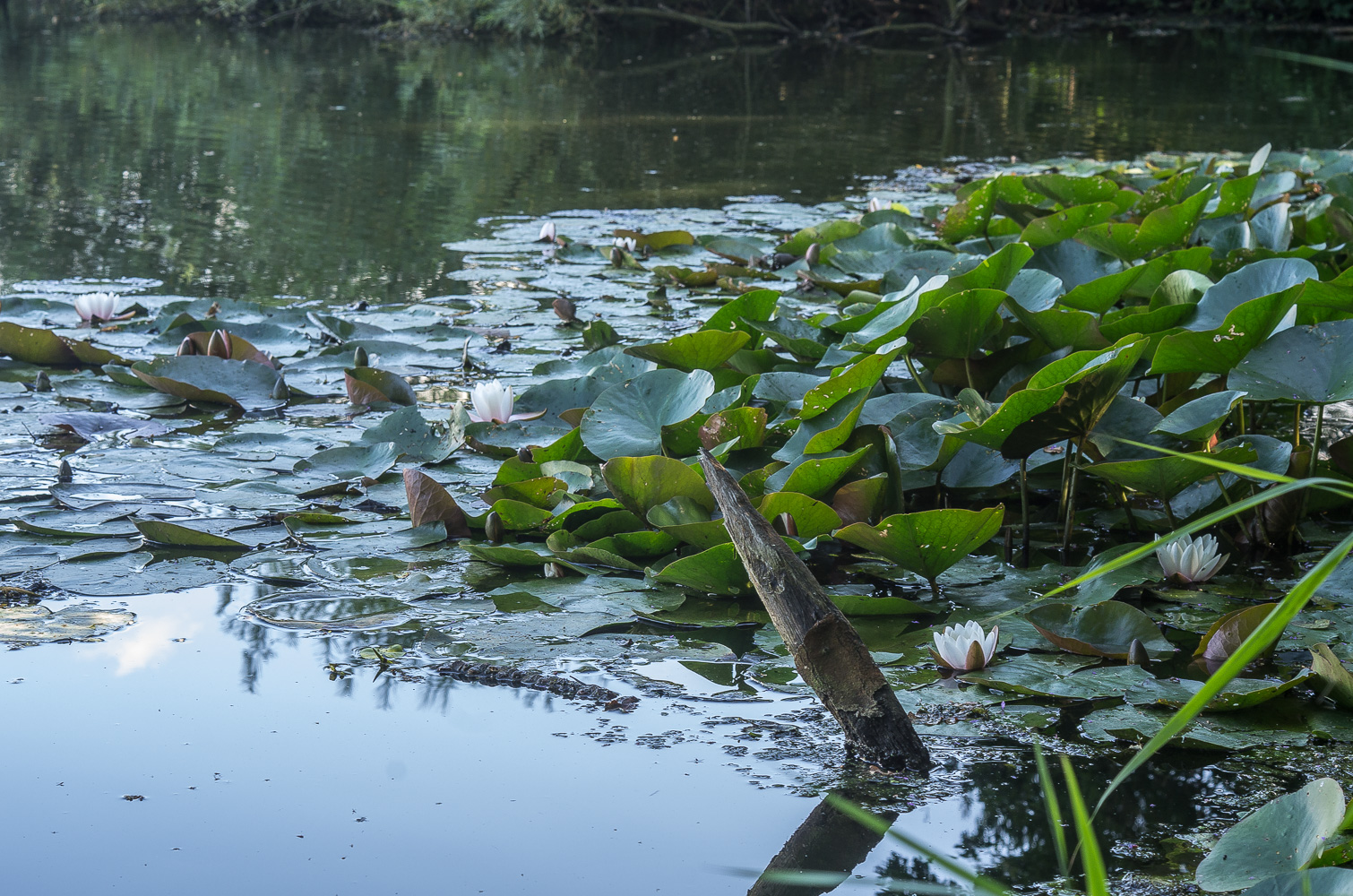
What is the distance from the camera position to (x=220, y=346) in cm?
257

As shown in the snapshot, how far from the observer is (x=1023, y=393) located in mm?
1420

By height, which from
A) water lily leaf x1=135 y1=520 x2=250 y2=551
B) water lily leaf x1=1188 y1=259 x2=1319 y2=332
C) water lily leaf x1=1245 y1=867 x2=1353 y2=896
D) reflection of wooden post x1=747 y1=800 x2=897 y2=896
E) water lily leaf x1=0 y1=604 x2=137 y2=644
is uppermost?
water lily leaf x1=1188 y1=259 x2=1319 y2=332

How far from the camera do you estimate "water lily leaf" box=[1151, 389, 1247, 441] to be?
151 cm

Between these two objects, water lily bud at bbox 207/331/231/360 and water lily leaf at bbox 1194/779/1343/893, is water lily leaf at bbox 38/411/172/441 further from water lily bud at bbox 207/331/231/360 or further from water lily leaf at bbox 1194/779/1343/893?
water lily leaf at bbox 1194/779/1343/893

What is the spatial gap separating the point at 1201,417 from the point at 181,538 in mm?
1494

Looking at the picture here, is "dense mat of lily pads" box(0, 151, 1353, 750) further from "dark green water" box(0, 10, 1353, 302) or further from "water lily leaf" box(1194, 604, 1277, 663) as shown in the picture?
"dark green water" box(0, 10, 1353, 302)

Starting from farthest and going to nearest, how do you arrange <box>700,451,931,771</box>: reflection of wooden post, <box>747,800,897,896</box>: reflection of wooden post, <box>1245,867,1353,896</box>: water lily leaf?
1. <box>700,451,931,771</box>: reflection of wooden post
2. <box>747,800,897,896</box>: reflection of wooden post
3. <box>1245,867,1353,896</box>: water lily leaf

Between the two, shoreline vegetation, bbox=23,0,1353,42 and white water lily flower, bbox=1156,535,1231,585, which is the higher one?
shoreline vegetation, bbox=23,0,1353,42

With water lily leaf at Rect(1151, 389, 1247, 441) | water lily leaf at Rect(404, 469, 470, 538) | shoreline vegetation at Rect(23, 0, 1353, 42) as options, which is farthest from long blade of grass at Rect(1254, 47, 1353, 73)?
shoreline vegetation at Rect(23, 0, 1353, 42)

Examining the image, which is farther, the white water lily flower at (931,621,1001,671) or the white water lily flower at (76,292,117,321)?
the white water lily flower at (76,292,117,321)

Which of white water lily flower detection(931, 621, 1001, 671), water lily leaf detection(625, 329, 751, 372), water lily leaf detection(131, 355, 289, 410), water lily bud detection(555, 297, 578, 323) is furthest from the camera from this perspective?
water lily bud detection(555, 297, 578, 323)

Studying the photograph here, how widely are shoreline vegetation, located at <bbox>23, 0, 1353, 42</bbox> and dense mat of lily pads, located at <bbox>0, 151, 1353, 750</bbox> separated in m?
13.8

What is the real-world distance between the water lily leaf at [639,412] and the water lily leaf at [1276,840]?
3.55 feet

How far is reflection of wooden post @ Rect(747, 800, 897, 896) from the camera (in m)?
1.01
